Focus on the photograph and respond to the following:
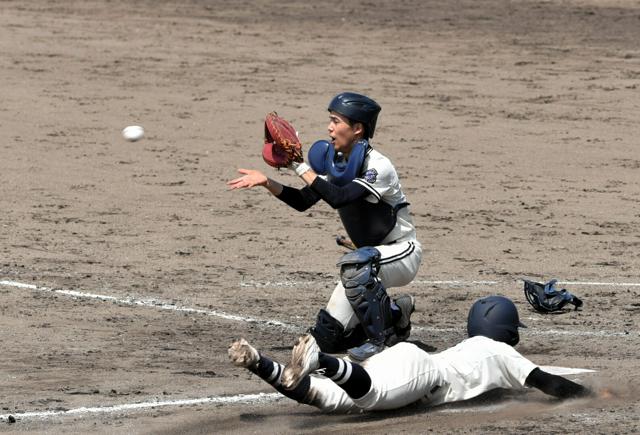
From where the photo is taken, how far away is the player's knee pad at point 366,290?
786cm

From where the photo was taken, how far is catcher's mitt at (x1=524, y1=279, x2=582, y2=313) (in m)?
9.35

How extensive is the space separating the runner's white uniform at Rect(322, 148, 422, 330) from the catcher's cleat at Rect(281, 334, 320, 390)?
5.10ft

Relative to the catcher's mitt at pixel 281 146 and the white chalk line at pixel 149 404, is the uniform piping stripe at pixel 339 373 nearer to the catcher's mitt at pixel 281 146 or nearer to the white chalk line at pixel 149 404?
the white chalk line at pixel 149 404

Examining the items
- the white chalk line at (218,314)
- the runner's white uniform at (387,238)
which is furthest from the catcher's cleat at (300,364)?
the white chalk line at (218,314)

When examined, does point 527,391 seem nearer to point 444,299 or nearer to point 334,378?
point 334,378

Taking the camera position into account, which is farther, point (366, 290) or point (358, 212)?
point (358, 212)

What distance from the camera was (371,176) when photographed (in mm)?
7945

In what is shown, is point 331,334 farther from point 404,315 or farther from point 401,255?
point 401,255

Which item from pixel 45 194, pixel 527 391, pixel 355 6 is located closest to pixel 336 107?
pixel 527 391

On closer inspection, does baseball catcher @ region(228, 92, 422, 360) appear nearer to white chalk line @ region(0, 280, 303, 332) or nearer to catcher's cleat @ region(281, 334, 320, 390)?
white chalk line @ region(0, 280, 303, 332)

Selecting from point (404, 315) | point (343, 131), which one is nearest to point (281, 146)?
point (343, 131)

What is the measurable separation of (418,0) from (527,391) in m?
16.4

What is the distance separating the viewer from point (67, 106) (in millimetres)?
16000

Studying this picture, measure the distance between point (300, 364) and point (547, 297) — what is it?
10.7 ft
